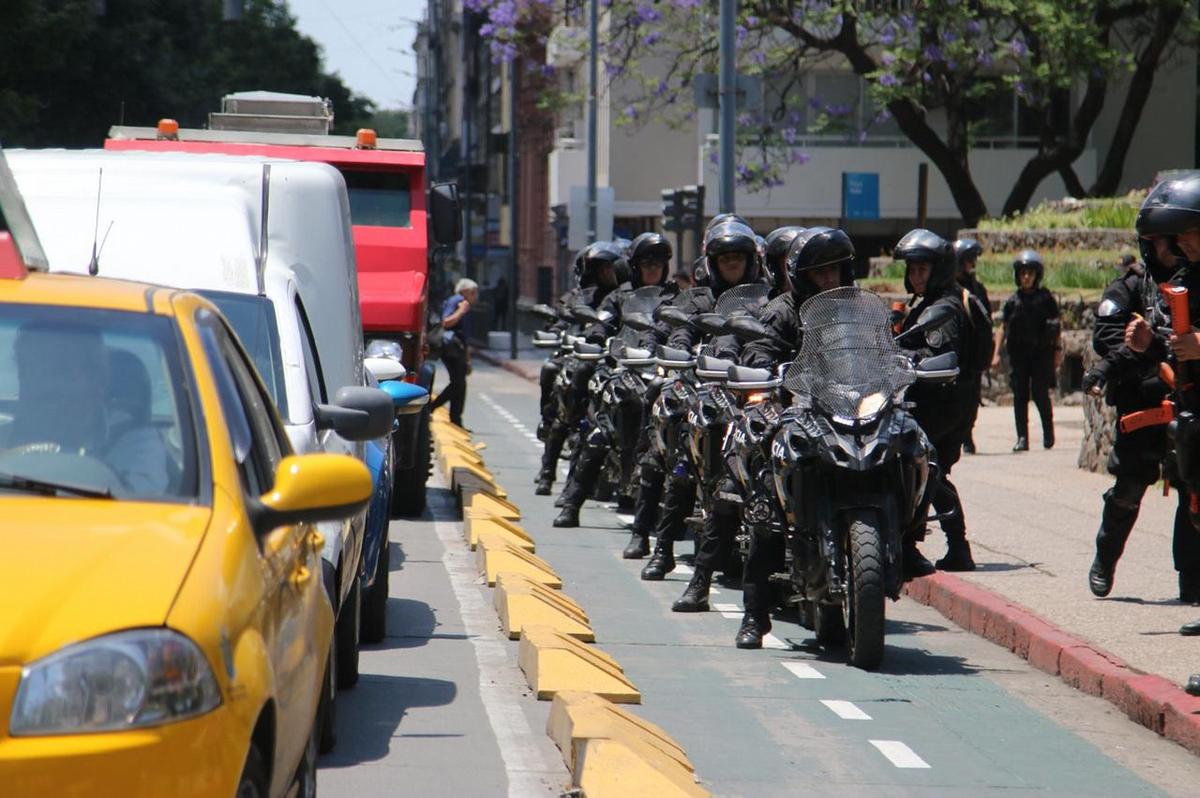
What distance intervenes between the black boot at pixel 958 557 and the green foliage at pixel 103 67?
1601cm

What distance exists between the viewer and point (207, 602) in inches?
156

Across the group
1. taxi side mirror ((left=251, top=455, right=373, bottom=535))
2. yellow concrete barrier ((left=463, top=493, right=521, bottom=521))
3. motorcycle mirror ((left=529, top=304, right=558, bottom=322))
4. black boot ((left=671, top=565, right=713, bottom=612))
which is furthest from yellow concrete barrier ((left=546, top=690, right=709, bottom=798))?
motorcycle mirror ((left=529, top=304, right=558, bottom=322))

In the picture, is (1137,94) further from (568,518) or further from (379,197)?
(568,518)

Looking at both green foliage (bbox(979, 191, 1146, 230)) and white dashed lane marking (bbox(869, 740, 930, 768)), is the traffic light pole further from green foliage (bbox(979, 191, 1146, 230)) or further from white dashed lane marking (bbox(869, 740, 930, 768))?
white dashed lane marking (bbox(869, 740, 930, 768))

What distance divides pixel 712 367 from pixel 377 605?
7.16 feet

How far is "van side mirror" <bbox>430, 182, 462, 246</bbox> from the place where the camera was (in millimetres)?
16891

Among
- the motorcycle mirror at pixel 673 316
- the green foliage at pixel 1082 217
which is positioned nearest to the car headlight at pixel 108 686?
the motorcycle mirror at pixel 673 316

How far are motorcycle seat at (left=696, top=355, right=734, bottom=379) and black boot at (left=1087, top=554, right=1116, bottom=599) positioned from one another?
2221mm

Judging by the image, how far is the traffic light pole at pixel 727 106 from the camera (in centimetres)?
2375

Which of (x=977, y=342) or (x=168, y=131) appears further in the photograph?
(x=168, y=131)

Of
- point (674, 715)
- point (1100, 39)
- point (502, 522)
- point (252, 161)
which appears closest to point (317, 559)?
point (674, 715)

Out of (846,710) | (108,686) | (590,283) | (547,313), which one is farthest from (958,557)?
(108,686)

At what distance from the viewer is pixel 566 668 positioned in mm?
8141

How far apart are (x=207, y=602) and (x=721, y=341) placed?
7.64 metres
